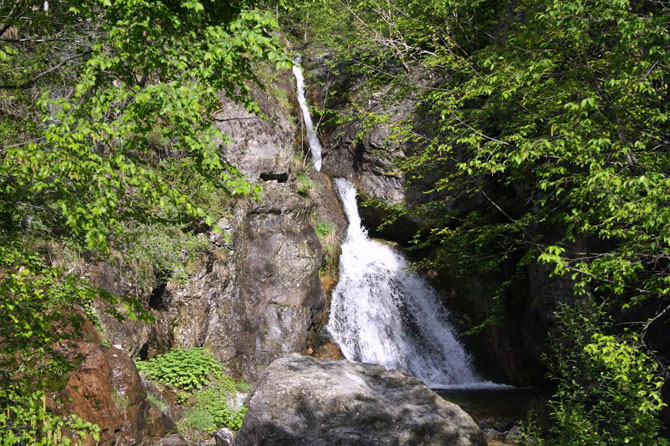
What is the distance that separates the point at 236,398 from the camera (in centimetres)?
982

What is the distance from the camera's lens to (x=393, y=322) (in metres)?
14.2

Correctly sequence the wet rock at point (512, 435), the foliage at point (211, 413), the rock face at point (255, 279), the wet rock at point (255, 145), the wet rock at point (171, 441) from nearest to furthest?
the wet rock at point (171, 441) → the foliage at point (211, 413) → the wet rock at point (512, 435) → the rock face at point (255, 279) → the wet rock at point (255, 145)

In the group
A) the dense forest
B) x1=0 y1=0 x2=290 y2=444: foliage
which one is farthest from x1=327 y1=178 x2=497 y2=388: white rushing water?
x1=0 y1=0 x2=290 y2=444: foliage

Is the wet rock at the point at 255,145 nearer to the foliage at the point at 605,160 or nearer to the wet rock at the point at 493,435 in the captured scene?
the foliage at the point at 605,160

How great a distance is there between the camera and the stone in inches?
318

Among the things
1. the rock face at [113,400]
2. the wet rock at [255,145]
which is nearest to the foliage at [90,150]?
the rock face at [113,400]

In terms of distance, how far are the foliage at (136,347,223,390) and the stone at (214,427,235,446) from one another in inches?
53.1

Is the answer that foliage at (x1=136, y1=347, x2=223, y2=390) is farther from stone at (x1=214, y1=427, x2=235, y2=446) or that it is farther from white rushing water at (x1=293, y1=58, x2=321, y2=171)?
white rushing water at (x1=293, y1=58, x2=321, y2=171)

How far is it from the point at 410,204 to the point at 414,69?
4.82 metres

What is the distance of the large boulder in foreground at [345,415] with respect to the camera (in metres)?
6.25

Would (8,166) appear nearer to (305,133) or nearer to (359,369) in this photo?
(359,369)

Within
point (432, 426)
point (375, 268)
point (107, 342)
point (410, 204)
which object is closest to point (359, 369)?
point (432, 426)

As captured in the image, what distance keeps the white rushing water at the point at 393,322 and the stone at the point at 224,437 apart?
5.15 meters

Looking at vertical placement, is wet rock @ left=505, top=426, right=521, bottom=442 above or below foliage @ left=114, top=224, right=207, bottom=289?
Answer: below
